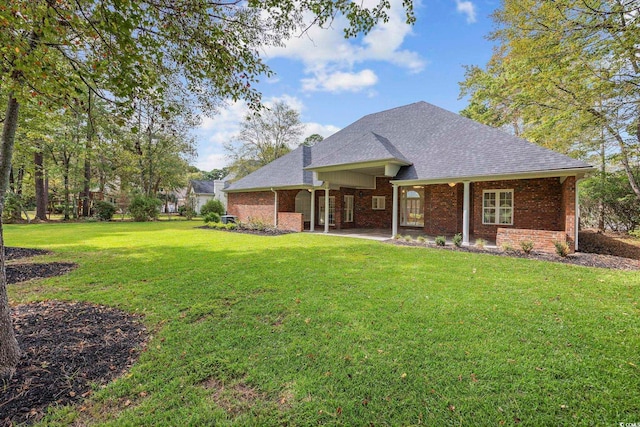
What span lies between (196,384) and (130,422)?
546 millimetres

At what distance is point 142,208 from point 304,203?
48.7ft

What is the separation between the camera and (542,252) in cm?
861

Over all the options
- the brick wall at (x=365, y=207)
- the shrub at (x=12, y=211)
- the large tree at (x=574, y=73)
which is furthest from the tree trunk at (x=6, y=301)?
the shrub at (x=12, y=211)

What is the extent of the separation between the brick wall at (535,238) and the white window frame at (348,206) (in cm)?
909

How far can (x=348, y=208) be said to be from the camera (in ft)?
57.2

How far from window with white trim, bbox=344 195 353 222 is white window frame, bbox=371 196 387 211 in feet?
4.64

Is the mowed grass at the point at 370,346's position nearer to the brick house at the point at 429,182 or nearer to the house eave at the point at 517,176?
the house eave at the point at 517,176

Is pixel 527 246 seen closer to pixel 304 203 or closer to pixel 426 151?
pixel 426 151

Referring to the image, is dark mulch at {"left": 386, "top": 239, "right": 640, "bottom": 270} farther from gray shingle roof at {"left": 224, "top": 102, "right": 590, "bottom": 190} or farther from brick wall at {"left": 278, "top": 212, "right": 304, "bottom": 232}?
brick wall at {"left": 278, "top": 212, "right": 304, "bottom": 232}

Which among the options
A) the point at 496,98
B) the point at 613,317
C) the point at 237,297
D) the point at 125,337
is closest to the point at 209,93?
the point at 237,297

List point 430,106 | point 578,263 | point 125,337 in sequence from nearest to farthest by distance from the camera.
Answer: point 125,337 < point 578,263 < point 430,106

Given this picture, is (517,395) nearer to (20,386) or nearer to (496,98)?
(20,386)

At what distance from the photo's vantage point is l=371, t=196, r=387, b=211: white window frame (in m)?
16.6

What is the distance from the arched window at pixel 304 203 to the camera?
1817 cm
